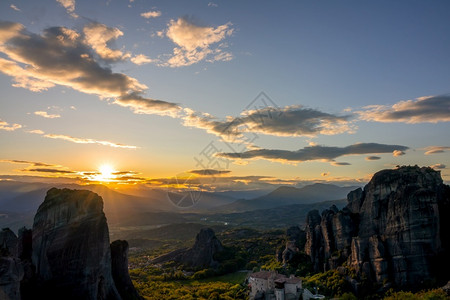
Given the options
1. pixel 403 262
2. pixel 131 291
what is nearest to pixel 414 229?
pixel 403 262

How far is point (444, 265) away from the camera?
6431 centimetres

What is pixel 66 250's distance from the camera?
55.4 metres

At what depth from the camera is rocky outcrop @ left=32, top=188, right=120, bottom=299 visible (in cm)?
5447

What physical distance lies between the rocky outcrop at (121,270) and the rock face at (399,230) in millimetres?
53427

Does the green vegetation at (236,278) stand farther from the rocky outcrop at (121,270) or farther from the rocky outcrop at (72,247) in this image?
the rocky outcrop at (72,247)

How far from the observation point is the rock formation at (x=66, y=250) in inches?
2127

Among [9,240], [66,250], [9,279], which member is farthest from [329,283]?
[9,240]

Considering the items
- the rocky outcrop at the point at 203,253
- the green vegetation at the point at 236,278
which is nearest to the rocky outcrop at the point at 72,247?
the green vegetation at the point at 236,278

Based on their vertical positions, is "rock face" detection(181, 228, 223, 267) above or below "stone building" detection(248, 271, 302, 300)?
below

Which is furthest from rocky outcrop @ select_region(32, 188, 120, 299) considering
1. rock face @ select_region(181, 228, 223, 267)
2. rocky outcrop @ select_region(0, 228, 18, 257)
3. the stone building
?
rock face @ select_region(181, 228, 223, 267)

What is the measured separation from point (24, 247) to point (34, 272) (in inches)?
337

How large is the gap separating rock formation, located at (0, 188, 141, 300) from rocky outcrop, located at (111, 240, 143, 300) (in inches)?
305

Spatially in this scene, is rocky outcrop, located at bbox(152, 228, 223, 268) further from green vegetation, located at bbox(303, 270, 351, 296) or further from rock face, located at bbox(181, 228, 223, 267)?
green vegetation, located at bbox(303, 270, 351, 296)

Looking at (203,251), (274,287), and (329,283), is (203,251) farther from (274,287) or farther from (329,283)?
(329,283)
